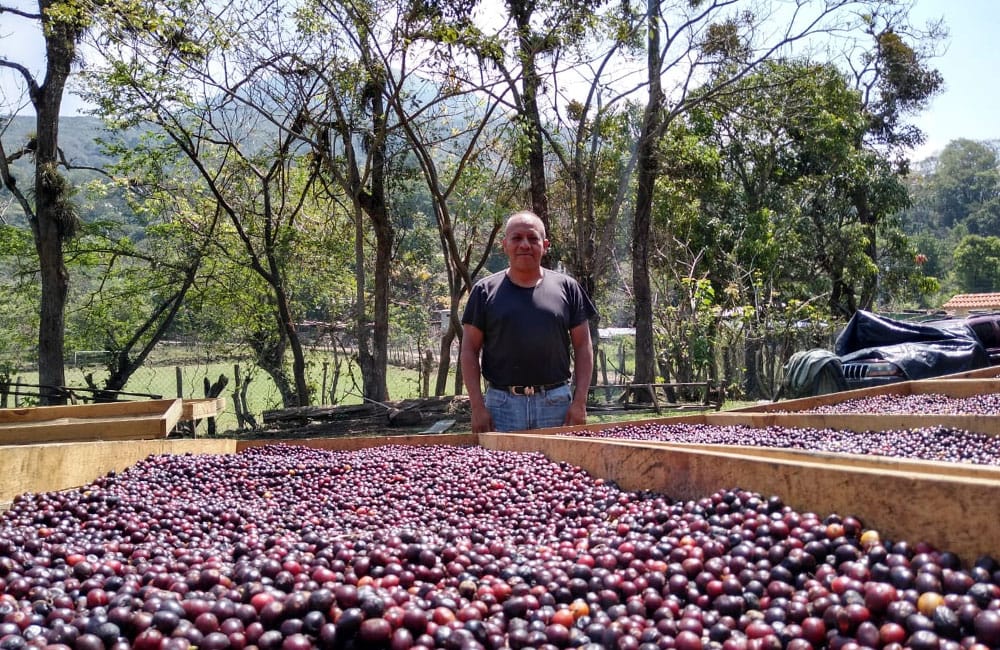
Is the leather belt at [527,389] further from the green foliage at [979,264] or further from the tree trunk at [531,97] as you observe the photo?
the green foliage at [979,264]

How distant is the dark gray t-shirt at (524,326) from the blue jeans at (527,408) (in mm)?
85

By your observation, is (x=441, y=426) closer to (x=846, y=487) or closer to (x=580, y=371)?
(x=580, y=371)

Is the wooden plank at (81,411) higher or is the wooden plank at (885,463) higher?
the wooden plank at (81,411)

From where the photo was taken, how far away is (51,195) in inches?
399

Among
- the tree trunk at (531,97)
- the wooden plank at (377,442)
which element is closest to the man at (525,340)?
the wooden plank at (377,442)

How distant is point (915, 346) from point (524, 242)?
230 inches

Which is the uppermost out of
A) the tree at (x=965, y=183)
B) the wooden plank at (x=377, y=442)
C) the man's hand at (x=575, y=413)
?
the tree at (x=965, y=183)

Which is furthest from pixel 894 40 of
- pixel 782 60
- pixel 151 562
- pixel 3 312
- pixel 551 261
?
pixel 151 562

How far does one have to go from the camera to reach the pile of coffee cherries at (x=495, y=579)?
4.99ft

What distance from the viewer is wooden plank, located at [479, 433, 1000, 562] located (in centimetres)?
164

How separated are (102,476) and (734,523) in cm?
286

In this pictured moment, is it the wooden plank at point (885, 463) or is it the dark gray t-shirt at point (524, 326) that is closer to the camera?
the wooden plank at point (885, 463)

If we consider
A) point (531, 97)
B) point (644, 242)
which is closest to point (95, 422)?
point (531, 97)

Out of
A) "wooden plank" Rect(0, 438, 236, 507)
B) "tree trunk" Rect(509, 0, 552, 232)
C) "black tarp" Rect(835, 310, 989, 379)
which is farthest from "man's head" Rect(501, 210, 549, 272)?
"tree trunk" Rect(509, 0, 552, 232)
